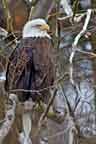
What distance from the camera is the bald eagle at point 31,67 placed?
1.86 metres

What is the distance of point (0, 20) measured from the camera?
2.45 meters

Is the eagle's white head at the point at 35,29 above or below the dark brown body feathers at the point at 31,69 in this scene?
above

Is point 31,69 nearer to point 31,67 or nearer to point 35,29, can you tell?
point 31,67

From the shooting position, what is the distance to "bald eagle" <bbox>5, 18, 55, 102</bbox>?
1858 mm

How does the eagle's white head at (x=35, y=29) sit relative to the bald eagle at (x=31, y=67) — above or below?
above

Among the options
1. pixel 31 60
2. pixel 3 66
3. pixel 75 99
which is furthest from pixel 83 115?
pixel 31 60

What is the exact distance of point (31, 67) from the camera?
6.09ft

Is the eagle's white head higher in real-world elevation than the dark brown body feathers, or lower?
higher

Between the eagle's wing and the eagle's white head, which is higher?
the eagle's white head

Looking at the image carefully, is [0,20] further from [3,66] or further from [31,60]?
[31,60]

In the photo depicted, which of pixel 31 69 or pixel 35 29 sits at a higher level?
pixel 35 29

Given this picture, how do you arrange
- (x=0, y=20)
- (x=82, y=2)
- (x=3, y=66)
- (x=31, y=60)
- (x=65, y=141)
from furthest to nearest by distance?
(x=82, y=2) → (x=0, y=20) → (x=65, y=141) → (x=3, y=66) → (x=31, y=60)

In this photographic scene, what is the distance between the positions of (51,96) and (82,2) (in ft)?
3.66

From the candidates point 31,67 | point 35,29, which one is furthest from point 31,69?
point 35,29
